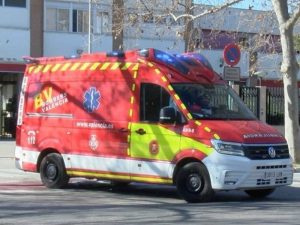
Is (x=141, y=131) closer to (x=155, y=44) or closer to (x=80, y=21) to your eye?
(x=80, y=21)

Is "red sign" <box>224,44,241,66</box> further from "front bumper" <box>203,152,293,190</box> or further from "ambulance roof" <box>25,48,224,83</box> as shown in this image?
"front bumper" <box>203,152,293,190</box>

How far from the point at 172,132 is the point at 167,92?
2.44ft

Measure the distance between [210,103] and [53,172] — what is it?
3695mm

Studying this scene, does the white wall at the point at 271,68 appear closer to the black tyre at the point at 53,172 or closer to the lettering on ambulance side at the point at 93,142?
the black tyre at the point at 53,172

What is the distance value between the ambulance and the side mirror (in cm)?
2

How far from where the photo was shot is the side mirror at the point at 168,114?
12039 millimetres

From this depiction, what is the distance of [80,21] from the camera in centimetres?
3250

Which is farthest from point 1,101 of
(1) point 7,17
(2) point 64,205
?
(2) point 64,205

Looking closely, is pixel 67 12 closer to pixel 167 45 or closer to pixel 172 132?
pixel 167 45

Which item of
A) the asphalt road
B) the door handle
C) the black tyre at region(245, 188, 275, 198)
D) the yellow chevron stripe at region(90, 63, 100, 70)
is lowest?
the asphalt road

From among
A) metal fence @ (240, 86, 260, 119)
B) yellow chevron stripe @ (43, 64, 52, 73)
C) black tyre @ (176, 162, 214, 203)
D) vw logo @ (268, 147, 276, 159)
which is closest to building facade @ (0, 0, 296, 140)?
metal fence @ (240, 86, 260, 119)

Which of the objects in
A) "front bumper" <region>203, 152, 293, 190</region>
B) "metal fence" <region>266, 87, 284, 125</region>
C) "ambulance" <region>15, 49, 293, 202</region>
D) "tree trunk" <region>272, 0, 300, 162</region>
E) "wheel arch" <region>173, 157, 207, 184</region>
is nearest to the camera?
"front bumper" <region>203, 152, 293, 190</region>

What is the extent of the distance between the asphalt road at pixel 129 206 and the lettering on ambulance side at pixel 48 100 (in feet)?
5.50

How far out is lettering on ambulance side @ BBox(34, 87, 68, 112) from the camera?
13734 mm
